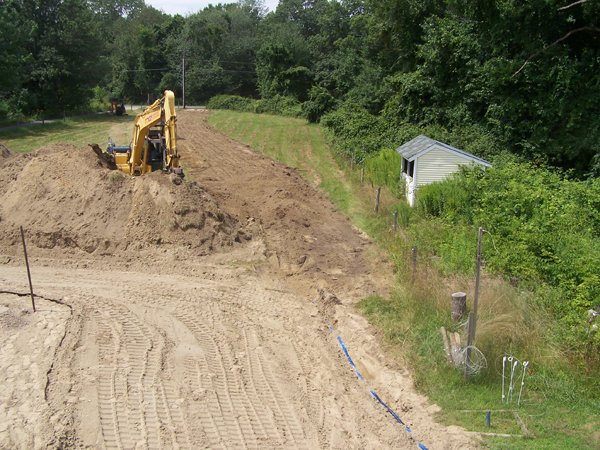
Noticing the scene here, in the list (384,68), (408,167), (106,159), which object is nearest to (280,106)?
(384,68)

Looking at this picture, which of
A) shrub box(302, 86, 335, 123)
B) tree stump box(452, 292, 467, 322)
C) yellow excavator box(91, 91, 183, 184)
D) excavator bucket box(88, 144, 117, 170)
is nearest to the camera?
tree stump box(452, 292, 467, 322)

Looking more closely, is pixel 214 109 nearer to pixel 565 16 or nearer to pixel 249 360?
pixel 565 16

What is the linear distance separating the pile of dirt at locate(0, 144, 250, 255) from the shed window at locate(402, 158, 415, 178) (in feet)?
21.2

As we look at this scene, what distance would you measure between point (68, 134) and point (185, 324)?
32339 millimetres

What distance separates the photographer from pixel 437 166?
20.0m

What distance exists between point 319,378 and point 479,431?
2.97 meters

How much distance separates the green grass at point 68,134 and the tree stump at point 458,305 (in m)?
28.5

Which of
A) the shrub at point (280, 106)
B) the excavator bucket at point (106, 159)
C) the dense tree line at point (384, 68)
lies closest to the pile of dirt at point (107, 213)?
the excavator bucket at point (106, 159)

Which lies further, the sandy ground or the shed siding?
the shed siding

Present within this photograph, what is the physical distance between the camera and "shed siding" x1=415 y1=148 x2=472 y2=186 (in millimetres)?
19984

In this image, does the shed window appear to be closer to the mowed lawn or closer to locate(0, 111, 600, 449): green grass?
the mowed lawn

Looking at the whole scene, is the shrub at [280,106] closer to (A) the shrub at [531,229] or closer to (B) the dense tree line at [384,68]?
(B) the dense tree line at [384,68]

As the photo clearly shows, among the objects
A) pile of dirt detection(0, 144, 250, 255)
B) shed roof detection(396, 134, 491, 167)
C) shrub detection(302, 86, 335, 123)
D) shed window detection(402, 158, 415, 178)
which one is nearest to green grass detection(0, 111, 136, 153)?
shrub detection(302, 86, 335, 123)

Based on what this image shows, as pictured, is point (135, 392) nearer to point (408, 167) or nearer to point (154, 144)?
point (154, 144)
